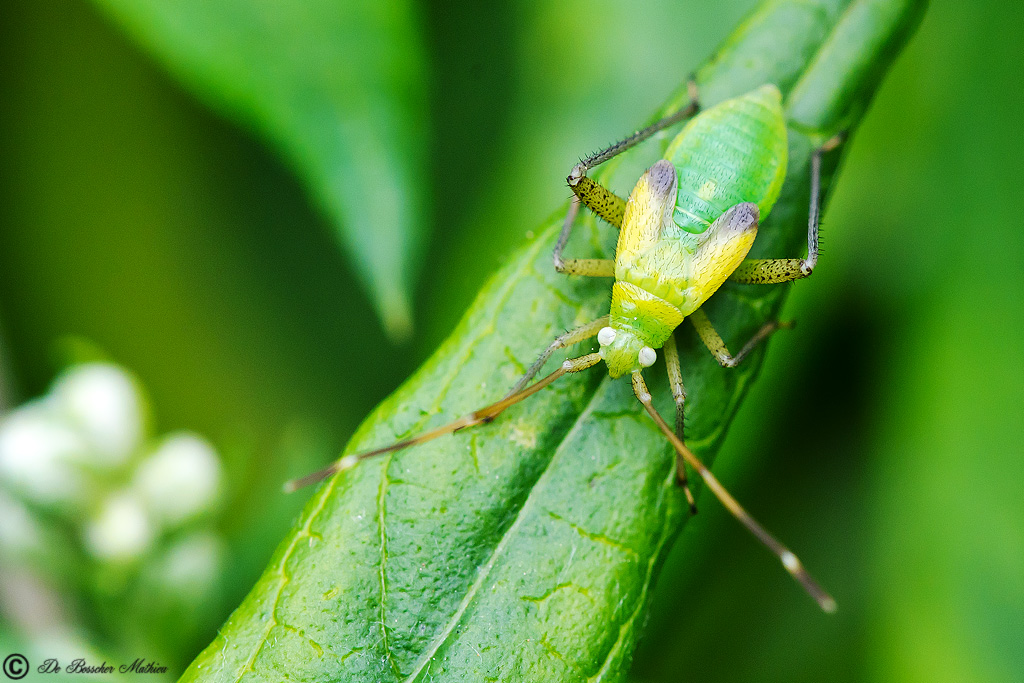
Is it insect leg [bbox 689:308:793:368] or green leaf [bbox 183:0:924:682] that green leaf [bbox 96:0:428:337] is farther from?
insect leg [bbox 689:308:793:368]

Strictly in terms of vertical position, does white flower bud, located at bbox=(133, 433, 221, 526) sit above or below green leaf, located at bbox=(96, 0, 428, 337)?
below

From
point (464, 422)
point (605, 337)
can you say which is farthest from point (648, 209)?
point (464, 422)

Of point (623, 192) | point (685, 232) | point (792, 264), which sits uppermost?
point (623, 192)

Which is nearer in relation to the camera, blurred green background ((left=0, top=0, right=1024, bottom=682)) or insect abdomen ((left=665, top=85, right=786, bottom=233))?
insect abdomen ((left=665, top=85, right=786, bottom=233))

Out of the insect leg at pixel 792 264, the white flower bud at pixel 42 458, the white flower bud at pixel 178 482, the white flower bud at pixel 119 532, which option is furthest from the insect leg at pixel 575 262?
the white flower bud at pixel 42 458

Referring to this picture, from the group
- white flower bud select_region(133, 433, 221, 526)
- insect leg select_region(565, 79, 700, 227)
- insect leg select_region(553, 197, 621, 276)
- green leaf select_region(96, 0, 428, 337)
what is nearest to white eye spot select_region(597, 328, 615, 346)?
insect leg select_region(553, 197, 621, 276)

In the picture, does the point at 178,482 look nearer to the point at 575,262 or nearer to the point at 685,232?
the point at 575,262
